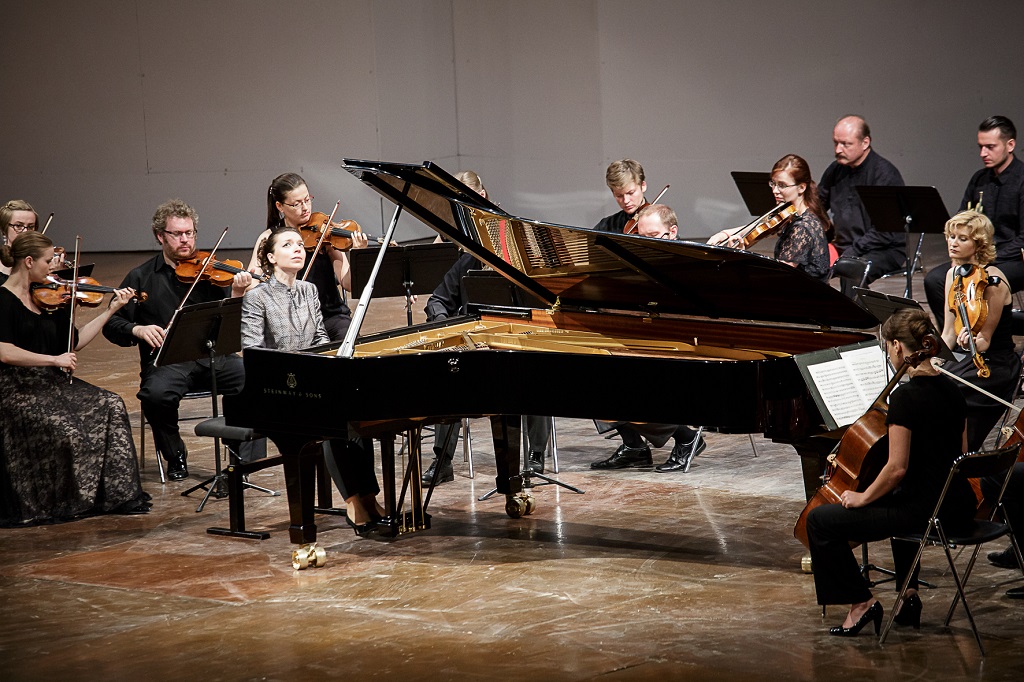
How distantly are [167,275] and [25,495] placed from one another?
1.44 m

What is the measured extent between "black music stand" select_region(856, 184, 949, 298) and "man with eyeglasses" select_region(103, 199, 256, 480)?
3738 mm

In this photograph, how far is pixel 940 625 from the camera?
4070 mm

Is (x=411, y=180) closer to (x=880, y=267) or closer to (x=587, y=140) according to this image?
(x=880, y=267)

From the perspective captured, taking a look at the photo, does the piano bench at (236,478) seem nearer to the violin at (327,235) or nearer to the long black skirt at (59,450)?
the long black skirt at (59,450)

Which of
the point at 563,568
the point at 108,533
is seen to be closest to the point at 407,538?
the point at 563,568

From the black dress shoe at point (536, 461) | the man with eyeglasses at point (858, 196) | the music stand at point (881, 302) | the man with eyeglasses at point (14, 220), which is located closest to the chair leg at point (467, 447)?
the black dress shoe at point (536, 461)

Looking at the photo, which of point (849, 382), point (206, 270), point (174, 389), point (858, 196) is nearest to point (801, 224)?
point (849, 382)

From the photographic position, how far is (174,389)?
6520mm

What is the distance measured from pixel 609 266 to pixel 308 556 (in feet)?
5.58

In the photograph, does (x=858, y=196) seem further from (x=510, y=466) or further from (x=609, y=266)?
(x=510, y=466)

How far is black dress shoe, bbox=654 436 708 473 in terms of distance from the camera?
6.36 m

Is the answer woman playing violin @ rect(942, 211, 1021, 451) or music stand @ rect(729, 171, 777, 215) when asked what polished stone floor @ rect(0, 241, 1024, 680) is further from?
music stand @ rect(729, 171, 777, 215)

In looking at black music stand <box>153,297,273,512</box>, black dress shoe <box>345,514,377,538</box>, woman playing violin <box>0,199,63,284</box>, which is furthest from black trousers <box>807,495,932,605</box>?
woman playing violin <box>0,199,63,284</box>

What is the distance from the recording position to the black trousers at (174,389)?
256 inches
